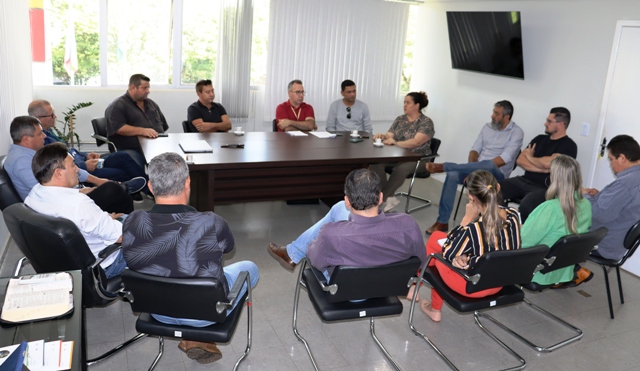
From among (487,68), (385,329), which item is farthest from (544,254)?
(487,68)

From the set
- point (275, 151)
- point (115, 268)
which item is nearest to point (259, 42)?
point (275, 151)

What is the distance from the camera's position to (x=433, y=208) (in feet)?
20.4

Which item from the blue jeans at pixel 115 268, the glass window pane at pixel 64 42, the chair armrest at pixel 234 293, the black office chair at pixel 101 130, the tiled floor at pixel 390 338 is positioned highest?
the glass window pane at pixel 64 42

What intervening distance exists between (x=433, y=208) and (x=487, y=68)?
1.79m

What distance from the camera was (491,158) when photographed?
5.93 m

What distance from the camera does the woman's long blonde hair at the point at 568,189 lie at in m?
3.47

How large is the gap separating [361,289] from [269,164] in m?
2.06

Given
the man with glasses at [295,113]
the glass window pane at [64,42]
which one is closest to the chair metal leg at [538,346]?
the man with glasses at [295,113]

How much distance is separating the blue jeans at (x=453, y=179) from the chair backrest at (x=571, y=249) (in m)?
2.06

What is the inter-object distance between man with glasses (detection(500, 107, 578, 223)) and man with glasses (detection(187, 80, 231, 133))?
3190mm

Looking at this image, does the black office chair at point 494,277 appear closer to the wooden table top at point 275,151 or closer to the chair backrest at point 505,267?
the chair backrest at point 505,267

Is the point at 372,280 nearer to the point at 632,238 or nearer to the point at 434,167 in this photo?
the point at 632,238

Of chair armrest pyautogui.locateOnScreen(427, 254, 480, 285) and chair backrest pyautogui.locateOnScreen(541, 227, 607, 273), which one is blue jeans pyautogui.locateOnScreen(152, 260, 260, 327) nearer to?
chair armrest pyautogui.locateOnScreen(427, 254, 480, 285)

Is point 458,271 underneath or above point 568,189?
underneath
